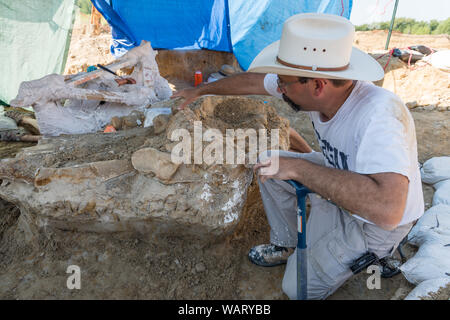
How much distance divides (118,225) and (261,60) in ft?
4.51

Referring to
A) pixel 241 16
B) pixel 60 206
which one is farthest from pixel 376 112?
pixel 241 16

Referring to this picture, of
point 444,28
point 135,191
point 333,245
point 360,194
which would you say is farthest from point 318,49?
point 444,28

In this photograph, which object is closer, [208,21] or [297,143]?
[297,143]

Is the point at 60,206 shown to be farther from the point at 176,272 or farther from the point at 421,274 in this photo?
the point at 421,274

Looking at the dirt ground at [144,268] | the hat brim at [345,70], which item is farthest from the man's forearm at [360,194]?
the dirt ground at [144,268]

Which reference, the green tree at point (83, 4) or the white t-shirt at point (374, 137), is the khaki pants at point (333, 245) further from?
the green tree at point (83, 4)

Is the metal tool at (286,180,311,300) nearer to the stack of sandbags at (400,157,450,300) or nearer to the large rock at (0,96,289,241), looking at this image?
the large rock at (0,96,289,241)

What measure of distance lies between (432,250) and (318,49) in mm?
1541

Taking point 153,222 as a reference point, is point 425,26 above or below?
above

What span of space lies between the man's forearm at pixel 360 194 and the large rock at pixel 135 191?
1.98ft

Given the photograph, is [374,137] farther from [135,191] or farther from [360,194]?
[135,191]

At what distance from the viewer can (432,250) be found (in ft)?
6.44

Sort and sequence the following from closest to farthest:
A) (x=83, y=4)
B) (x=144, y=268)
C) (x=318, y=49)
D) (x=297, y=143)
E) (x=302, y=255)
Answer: (x=318, y=49) < (x=302, y=255) < (x=144, y=268) < (x=297, y=143) < (x=83, y=4)

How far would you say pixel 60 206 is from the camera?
189 cm
